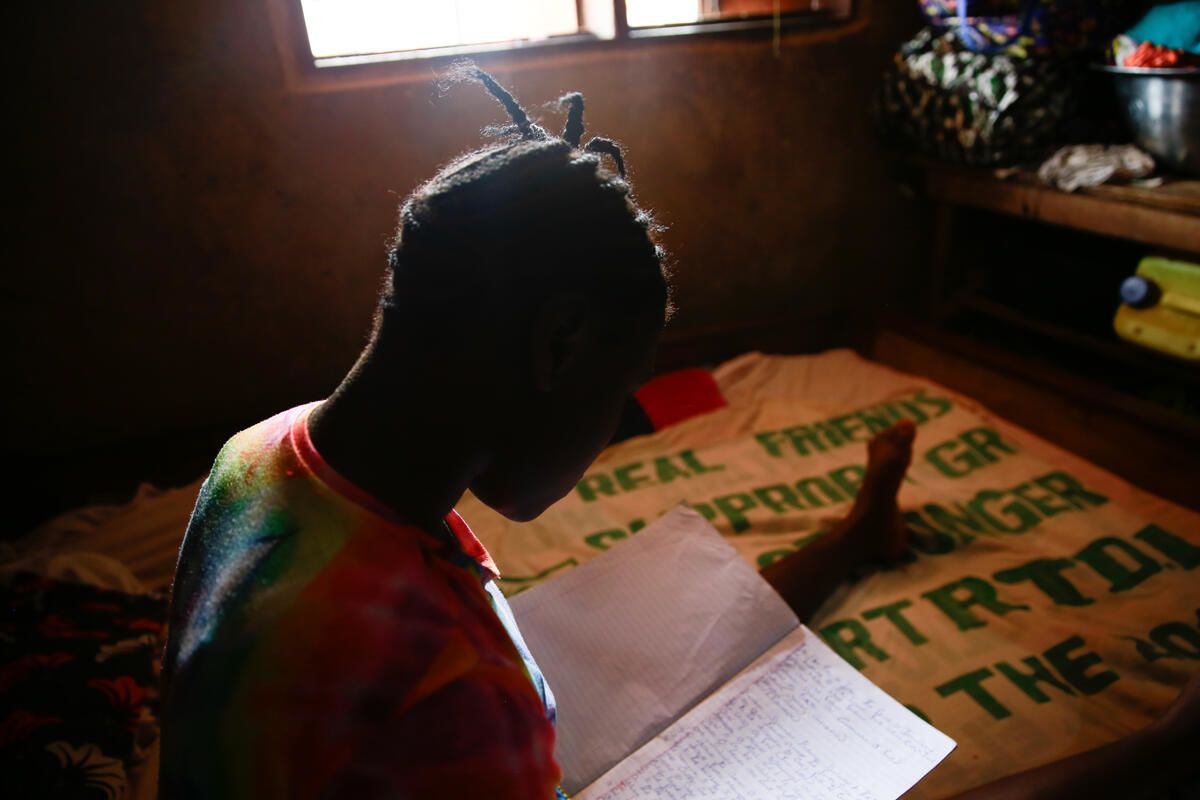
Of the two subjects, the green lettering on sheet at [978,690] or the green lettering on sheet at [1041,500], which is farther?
the green lettering on sheet at [1041,500]

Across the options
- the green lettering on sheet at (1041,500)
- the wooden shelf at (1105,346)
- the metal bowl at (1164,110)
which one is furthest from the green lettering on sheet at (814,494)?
the metal bowl at (1164,110)

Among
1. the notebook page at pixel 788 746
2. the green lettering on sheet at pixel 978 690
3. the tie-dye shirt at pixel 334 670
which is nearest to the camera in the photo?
the tie-dye shirt at pixel 334 670

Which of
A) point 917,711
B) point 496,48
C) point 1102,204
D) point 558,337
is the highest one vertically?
point 496,48

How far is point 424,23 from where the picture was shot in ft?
5.52

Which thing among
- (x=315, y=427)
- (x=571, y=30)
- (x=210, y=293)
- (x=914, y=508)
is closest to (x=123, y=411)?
(x=210, y=293)

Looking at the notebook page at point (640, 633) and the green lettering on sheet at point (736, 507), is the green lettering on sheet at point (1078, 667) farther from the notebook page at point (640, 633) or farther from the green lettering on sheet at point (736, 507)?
the green lettering on sheet at point (736, 507)

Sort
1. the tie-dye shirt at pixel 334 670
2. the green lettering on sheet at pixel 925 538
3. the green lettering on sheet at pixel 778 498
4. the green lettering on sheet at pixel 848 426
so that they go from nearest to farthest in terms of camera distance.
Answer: the tie-dye shirt at pixel 334 670, the green lettering on sheet at pixel 925 538, the green lettering on sheet at pixel 778 498, the green lettering on sheet at pixel 848 426

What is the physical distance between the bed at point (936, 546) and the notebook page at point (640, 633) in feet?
0.63

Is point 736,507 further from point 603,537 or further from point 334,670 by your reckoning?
point 334,670

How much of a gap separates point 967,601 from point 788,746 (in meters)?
0.48

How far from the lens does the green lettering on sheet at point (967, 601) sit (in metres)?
1.15

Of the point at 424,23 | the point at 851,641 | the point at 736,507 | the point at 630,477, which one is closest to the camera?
the point at 851,641

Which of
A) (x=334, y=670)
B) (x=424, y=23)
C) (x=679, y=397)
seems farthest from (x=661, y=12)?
(x=334, y=670)

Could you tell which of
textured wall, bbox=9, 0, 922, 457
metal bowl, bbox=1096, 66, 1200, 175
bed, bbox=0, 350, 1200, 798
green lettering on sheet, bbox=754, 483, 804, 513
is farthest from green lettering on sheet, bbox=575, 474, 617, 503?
metal bowl, bbox=1096, 66, 1200, 175
